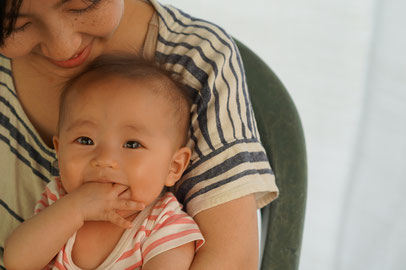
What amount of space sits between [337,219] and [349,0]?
2.79 ft

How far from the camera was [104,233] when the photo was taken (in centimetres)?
116

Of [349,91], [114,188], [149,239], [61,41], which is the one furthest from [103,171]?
[349,91]

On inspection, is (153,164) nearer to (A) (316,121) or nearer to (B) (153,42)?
(B) (153,42)

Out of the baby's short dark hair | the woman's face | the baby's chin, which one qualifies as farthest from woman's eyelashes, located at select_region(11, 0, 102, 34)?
the baby's chin

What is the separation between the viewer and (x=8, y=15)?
3.50 ft

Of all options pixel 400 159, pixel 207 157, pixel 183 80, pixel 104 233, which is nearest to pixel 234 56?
pixel 183 80

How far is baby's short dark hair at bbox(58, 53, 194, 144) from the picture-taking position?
3.92 feet

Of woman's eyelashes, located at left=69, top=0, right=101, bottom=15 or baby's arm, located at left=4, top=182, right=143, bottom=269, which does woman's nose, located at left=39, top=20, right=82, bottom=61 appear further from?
baby's arm, located at left=4, top=182, right=143, bottom=269

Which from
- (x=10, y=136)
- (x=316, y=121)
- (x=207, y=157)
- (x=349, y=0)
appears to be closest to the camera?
(x=207, y=157)

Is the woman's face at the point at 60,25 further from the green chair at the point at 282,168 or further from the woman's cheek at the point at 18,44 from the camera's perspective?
the green chair at the point at 282,168

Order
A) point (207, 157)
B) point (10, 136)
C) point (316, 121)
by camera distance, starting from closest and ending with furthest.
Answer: point (207, 157)
point (10, 136)
point (316, 121)

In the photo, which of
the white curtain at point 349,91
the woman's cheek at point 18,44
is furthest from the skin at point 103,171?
the white curtain at point 349,91

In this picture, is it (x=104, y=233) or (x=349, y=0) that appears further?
(x=349, y=0)

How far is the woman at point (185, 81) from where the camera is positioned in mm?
1142
